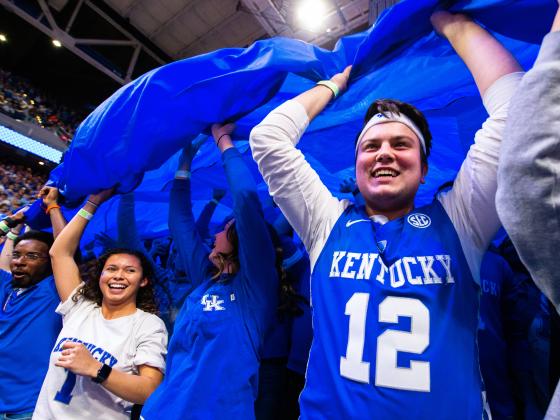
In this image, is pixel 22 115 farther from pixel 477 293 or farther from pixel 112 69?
pixel 477 293

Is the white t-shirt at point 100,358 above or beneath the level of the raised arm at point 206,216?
beneath

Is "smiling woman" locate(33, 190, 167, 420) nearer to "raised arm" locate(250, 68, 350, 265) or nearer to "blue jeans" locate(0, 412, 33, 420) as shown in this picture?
"blue jeans" locate(0, 412, 33, 420)

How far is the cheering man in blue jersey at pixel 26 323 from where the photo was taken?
4.50 ft

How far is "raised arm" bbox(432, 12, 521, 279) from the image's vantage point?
625 mm

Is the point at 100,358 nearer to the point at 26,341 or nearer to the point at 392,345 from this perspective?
the point at 26,341

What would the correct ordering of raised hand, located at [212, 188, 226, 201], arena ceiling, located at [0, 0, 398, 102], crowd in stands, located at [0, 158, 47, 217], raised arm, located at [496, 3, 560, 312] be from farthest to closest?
crowd in stands, located at [0, 158, 47, 217]
arena ceiling, located at [0, 0, 398, 102]
raised hand, located at [212, 188, 226, 201]
raised arm, located at [496, 3, 560, 312]

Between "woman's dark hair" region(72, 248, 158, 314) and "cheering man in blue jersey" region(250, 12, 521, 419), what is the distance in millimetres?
904

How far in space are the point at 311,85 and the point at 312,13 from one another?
157 inches

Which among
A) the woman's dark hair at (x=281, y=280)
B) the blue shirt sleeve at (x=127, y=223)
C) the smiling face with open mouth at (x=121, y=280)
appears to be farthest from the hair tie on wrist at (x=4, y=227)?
the woman's dark hair at (x=281, y=280)

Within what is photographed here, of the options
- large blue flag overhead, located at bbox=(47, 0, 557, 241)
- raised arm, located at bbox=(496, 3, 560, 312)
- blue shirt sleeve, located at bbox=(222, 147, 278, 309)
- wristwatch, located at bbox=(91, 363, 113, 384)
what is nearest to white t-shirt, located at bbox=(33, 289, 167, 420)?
wristwatch, located at bbox=(91, 363, 113, 384)

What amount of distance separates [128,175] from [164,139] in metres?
0.26

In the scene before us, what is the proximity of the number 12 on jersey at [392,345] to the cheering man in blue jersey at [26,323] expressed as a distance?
56.0 inches

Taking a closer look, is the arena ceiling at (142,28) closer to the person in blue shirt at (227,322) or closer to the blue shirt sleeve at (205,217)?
the blue shirt sleeve at (205,217)

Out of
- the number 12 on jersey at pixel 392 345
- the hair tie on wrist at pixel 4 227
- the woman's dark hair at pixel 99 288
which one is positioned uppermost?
the hair tie on wrist at pixel 4 227
